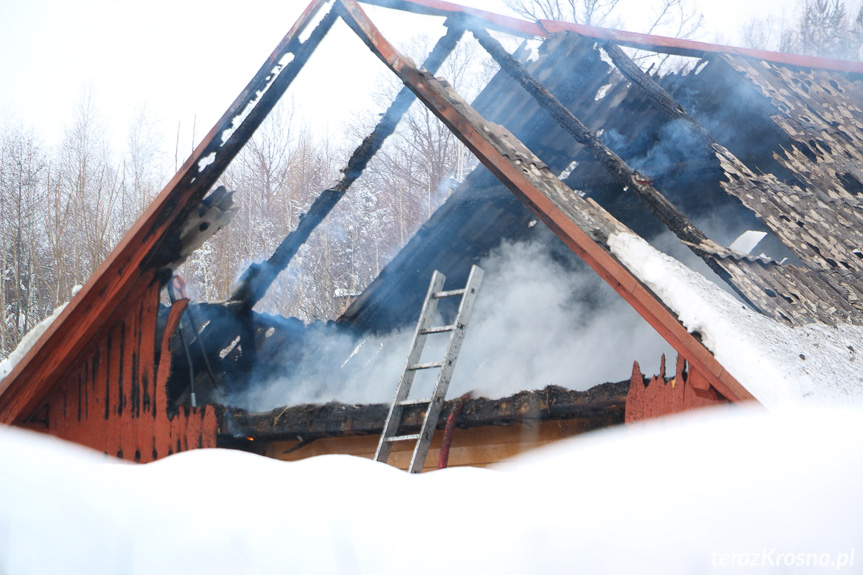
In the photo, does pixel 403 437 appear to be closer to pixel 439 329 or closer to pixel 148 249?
pixel 439 329

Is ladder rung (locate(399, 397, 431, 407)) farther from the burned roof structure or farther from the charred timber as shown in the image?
the burned roof structure

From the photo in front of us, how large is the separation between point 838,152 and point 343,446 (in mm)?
5069

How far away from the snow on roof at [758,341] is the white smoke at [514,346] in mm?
2883

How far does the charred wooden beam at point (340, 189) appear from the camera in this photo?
5918 millimetres

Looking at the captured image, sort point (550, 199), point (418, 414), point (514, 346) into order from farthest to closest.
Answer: point (514, 346) → point (418, 414) → point (550, 199)

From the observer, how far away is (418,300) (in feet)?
25.3

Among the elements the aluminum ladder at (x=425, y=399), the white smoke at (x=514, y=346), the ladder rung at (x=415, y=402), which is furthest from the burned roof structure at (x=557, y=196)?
the ladder rung at (x=415, y=402)

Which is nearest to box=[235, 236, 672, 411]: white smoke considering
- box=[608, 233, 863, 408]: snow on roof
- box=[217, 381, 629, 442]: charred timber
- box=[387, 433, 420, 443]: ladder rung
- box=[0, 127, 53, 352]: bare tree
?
box=[217, 381, 629, 442]: charred timber

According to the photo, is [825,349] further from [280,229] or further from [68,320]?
[280,229]

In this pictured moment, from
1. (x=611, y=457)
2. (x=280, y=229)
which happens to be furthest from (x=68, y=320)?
(x=280, y=229)

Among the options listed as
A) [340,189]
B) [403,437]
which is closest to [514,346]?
[340,189]

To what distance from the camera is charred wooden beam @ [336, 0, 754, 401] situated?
3.49 m

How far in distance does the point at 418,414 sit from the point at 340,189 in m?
2.33

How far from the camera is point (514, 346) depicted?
730 centimetres
